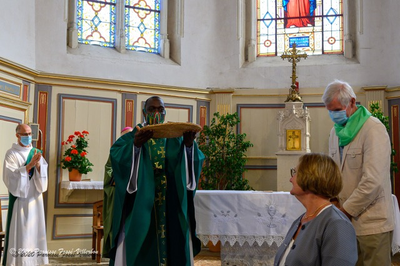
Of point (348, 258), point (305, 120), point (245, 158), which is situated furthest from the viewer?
point (245, 158)

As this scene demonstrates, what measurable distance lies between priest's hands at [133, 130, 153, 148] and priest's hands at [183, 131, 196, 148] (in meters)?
0.29

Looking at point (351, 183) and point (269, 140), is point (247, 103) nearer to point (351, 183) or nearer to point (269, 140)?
point (269, 140)

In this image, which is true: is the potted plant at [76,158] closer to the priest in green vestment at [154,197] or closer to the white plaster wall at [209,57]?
the white plaster wall at [209,57]

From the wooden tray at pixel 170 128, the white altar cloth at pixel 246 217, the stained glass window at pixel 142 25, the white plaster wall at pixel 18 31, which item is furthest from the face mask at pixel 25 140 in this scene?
the stained glass window at pixel 142 25

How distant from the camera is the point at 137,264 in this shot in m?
3.84

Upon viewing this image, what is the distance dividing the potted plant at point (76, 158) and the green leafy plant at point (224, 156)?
2.03 meters

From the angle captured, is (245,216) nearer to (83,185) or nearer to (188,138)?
(188,138)

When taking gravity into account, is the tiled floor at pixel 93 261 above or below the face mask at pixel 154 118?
below

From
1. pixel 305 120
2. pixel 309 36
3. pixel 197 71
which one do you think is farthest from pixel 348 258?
pixel 309 36

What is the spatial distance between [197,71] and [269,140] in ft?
6.16

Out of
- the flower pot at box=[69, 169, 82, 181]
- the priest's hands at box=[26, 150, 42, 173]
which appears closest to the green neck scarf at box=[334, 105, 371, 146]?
the priest's hands at box=[26, 150, 42, 173]

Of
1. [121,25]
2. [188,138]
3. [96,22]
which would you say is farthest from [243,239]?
[96,22]

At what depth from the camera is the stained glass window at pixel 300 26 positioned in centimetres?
985

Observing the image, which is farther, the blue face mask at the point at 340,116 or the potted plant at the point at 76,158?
the potted plant at the point at 76,158
